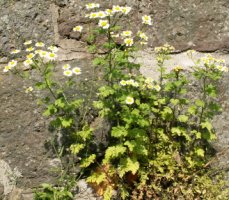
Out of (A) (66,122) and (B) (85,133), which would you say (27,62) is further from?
(B) (85,133)

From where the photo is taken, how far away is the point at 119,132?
220cm

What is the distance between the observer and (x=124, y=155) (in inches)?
90.9

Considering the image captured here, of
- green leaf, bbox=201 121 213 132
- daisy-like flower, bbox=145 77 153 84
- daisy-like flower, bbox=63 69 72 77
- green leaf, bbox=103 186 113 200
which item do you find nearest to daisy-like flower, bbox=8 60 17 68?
daisy-like flower, bbox=63 69 72 77

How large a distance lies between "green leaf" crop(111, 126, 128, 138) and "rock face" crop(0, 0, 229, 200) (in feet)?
1.24

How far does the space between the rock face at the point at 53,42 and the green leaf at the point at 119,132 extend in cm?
38

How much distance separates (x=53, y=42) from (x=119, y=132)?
658 millimetres

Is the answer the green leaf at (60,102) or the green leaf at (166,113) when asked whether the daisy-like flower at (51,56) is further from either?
the green leaf at (166,113)

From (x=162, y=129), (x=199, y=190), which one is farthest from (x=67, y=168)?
(x=199, y=190)

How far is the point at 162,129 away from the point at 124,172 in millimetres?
404

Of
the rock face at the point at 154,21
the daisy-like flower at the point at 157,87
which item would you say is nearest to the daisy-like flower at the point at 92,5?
the rock face at the point at 154,21

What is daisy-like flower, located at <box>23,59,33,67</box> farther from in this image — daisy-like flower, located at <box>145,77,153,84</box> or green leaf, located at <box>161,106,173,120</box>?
green leaf, located at <box>161,106,173,120</box>

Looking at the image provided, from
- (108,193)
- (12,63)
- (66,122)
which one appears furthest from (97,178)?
(12,63)

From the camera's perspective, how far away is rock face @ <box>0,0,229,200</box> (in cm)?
223

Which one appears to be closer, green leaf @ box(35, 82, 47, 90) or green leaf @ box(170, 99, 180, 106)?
green leaf @ box(35, 82, 47, 90)
